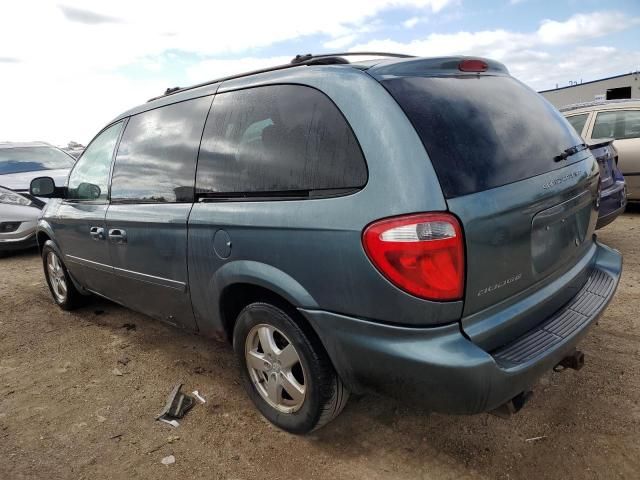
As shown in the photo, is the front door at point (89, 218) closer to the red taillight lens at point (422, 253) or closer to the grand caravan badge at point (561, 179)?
the red taillight lens at point (422, 253)

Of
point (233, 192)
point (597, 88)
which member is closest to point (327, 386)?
point (233, 192)

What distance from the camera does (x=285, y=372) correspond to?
2.34 meters

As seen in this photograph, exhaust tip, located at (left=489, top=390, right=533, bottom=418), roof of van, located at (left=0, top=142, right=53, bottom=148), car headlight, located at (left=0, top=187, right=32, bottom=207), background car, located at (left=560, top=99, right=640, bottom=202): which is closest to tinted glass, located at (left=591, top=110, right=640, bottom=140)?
background car, located at (left=560, top=99, right=640, bottom=202)

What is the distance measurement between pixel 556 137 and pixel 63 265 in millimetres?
4050

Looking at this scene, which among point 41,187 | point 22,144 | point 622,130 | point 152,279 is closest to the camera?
point 152,279

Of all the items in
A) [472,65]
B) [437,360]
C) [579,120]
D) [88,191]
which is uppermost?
[472,65]

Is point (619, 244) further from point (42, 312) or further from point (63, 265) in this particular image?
point (42, 312)

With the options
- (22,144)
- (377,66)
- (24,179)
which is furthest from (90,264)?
(22,144)

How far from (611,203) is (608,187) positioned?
0.16 metres

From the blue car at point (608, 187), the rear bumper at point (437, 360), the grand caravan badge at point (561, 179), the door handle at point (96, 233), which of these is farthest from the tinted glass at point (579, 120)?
the door handle at point (96, 233)

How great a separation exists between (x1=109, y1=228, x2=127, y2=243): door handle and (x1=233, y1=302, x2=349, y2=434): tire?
1.15 meters

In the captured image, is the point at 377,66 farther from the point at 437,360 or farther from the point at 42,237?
the point at 42,237

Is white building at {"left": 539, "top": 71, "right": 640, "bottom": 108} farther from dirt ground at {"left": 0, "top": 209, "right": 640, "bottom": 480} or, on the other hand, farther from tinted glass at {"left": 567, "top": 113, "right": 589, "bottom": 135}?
dirt ground at {"left": 0, "top": 209, "right": 640, "bottom": 480}

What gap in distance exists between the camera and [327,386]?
7.13 feet
